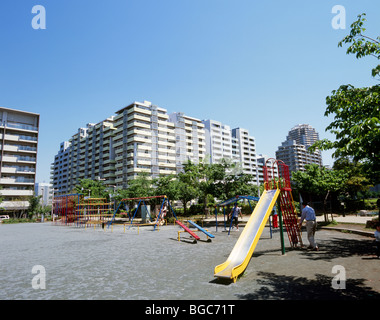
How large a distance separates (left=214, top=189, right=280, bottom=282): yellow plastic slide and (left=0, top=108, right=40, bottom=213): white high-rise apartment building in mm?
66051

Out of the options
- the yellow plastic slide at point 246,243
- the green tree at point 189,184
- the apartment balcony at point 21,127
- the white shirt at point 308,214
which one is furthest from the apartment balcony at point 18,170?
the white shirt at point 308,214

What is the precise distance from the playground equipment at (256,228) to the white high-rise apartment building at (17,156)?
65825 millimetres

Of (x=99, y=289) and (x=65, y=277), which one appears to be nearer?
(x=99, y=289)

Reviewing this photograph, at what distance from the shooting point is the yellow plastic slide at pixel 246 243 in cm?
652

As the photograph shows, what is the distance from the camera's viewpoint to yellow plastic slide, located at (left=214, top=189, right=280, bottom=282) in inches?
257

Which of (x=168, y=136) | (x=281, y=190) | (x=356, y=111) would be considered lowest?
(x=281, y=190)

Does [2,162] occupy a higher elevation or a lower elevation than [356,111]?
higher

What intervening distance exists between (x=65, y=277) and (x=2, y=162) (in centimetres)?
7066

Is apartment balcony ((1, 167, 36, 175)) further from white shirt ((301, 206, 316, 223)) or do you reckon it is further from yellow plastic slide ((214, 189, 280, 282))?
white shirt ((301, 206, 316, 223))

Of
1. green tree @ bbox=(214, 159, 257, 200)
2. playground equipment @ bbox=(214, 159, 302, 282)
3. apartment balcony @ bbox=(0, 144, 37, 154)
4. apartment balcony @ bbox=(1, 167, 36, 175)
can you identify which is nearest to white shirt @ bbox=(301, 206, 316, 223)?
playground equipment @ bbox=(214, 159, 302, 282)

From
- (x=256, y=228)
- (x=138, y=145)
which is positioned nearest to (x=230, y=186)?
(x=256, y=228)
